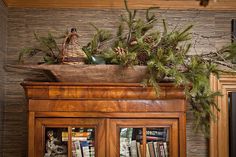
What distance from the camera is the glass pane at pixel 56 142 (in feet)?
5.78

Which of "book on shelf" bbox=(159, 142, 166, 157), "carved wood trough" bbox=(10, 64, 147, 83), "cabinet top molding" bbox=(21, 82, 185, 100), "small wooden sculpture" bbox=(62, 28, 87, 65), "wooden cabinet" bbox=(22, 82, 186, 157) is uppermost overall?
"small wooden sculpture" bbox=(62, 28, 87, 65)

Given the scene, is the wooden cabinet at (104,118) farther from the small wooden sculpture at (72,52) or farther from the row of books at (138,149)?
the small wooden sculpture at (72,52)

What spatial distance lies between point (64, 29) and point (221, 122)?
1226mm

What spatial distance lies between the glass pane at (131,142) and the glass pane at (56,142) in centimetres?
30

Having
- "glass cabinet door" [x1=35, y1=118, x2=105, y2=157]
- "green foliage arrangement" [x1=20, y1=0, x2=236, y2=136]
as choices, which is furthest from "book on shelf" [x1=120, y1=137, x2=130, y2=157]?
"green foliage arrangement" [x1=20, y1=0, x2=236, y2=136]

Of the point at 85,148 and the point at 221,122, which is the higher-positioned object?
the point at 221,122

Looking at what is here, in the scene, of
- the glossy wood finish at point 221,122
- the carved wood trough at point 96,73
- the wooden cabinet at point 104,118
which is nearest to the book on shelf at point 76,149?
the wooden cabinet at point 104,118

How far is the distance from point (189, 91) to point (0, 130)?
1227 millimetres

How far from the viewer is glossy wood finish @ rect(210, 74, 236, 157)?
7.30 ft

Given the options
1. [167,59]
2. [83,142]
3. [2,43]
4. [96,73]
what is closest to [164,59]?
[167,59]

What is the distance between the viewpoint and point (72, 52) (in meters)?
1.81

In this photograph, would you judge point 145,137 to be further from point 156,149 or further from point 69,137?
point 69,137

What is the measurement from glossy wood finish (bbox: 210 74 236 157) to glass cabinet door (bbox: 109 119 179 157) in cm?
56

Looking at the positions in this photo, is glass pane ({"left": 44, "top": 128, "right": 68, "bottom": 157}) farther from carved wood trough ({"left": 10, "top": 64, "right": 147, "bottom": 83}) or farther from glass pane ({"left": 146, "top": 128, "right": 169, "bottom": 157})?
glass pane ({"left": 146, "top": 128, "right": 169, "bottom": 157})
